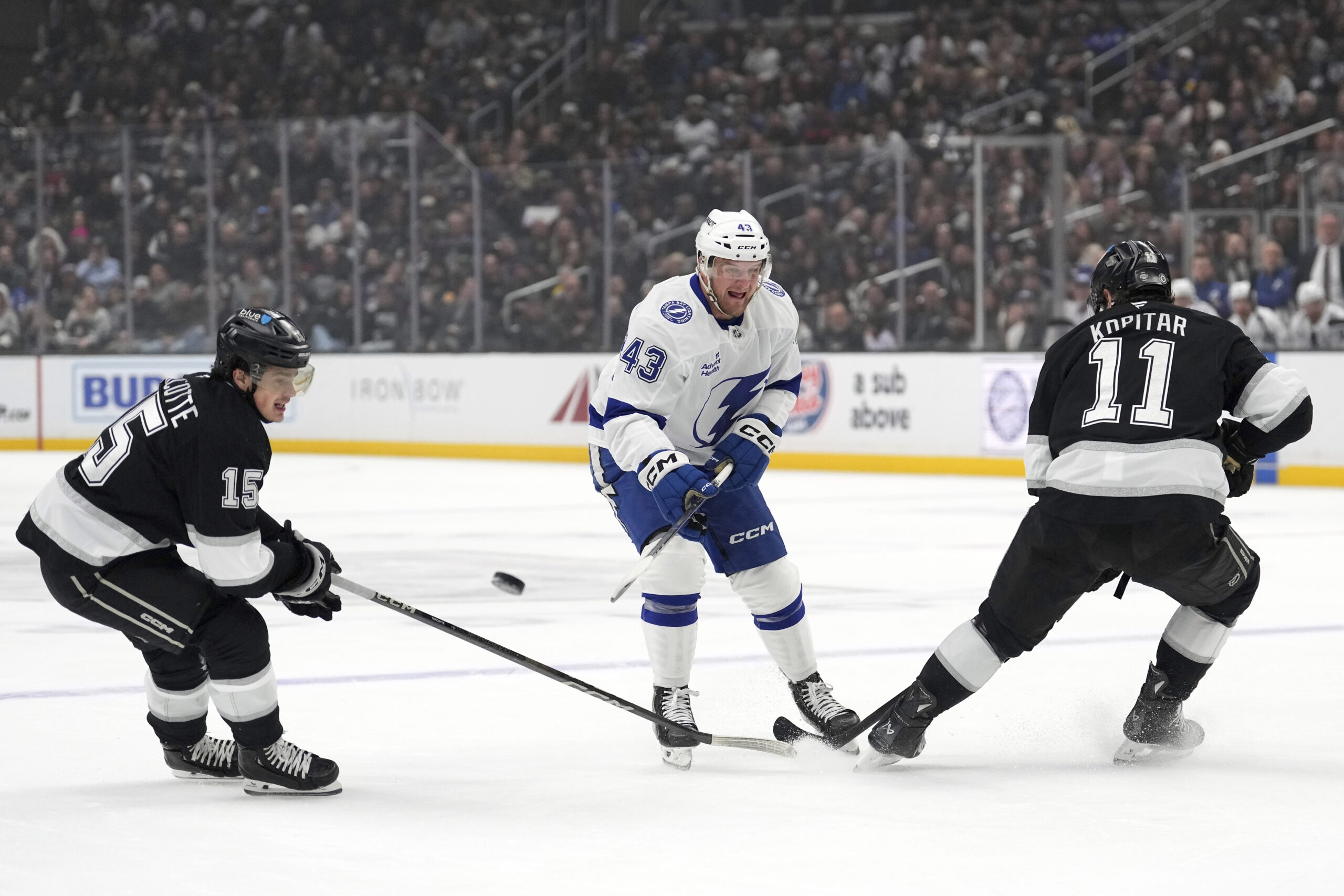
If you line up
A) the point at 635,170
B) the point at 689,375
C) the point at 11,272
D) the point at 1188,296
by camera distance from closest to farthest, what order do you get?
1. the point at 689,375
2. the point at 1188,296
3. the point at 635,170
4. the point at 11,272

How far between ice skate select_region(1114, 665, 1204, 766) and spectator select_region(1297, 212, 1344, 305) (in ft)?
25.9

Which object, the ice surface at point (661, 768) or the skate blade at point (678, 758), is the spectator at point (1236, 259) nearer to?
the ice surface at point (661, 768)

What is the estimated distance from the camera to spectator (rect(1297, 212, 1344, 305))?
→ 11203 millimetres

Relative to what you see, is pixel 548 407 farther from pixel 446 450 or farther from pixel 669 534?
pixel 669 534

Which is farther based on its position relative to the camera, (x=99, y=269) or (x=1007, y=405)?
(x=99, y=269)

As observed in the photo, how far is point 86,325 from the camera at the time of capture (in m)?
15.4

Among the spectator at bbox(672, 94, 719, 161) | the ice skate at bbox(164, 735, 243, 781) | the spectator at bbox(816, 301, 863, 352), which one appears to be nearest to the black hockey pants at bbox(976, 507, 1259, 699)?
the ice skate at bbox(164, 735, 243, 781)

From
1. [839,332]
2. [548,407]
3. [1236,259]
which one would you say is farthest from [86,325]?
[1236,259]

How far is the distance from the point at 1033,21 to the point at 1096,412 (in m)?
13.7

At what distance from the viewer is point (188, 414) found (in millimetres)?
3467

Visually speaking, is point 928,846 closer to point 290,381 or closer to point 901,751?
point 901,751

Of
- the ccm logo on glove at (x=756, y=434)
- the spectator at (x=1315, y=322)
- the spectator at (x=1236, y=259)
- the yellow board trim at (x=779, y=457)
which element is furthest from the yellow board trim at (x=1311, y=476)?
the ccm logo on glove at (x=756, y=434)

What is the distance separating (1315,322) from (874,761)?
8.31 metres

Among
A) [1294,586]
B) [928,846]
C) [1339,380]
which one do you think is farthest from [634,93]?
[928,846]
